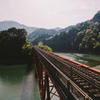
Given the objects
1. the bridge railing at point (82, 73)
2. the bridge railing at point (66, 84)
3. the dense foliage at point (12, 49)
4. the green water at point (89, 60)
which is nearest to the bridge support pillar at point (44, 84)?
the bridge railing at point (66, 84)

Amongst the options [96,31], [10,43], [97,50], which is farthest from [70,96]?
[96,31]

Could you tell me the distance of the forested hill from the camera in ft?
238

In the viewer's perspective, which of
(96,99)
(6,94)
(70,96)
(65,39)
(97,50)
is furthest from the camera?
(65,39)

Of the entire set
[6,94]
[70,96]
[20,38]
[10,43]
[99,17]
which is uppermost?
[99,17]

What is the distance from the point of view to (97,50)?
63.5m

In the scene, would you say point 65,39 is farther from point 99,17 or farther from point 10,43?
point 10,43

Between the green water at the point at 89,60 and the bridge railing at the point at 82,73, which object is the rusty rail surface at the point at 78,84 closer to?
the bridge railing at the point at 82,73

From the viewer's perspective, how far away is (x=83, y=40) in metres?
89.2

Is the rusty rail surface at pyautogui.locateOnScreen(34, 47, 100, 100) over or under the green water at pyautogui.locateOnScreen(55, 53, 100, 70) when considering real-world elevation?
over

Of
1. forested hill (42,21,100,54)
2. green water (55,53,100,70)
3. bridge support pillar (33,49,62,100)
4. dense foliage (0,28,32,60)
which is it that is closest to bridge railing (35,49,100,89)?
bridge support pillar (33,49,62,100)

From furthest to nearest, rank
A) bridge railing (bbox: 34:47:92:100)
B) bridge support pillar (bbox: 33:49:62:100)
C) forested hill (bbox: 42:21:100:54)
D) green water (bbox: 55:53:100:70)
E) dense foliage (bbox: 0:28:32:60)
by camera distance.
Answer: forested hill (bbox: 42:21:100:54), dense foliage (bbox: 0:28:32:60), green water (bbox: 55:53:100:70), bridge support pillar (bbox: 33:49:62:100), bridge railing (bbox: 34:47:92:100)

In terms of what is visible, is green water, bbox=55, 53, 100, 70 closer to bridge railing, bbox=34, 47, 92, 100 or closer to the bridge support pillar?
the bridge support pillar

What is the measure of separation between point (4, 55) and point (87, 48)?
65.9 metres

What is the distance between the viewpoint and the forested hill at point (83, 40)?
7253cm
